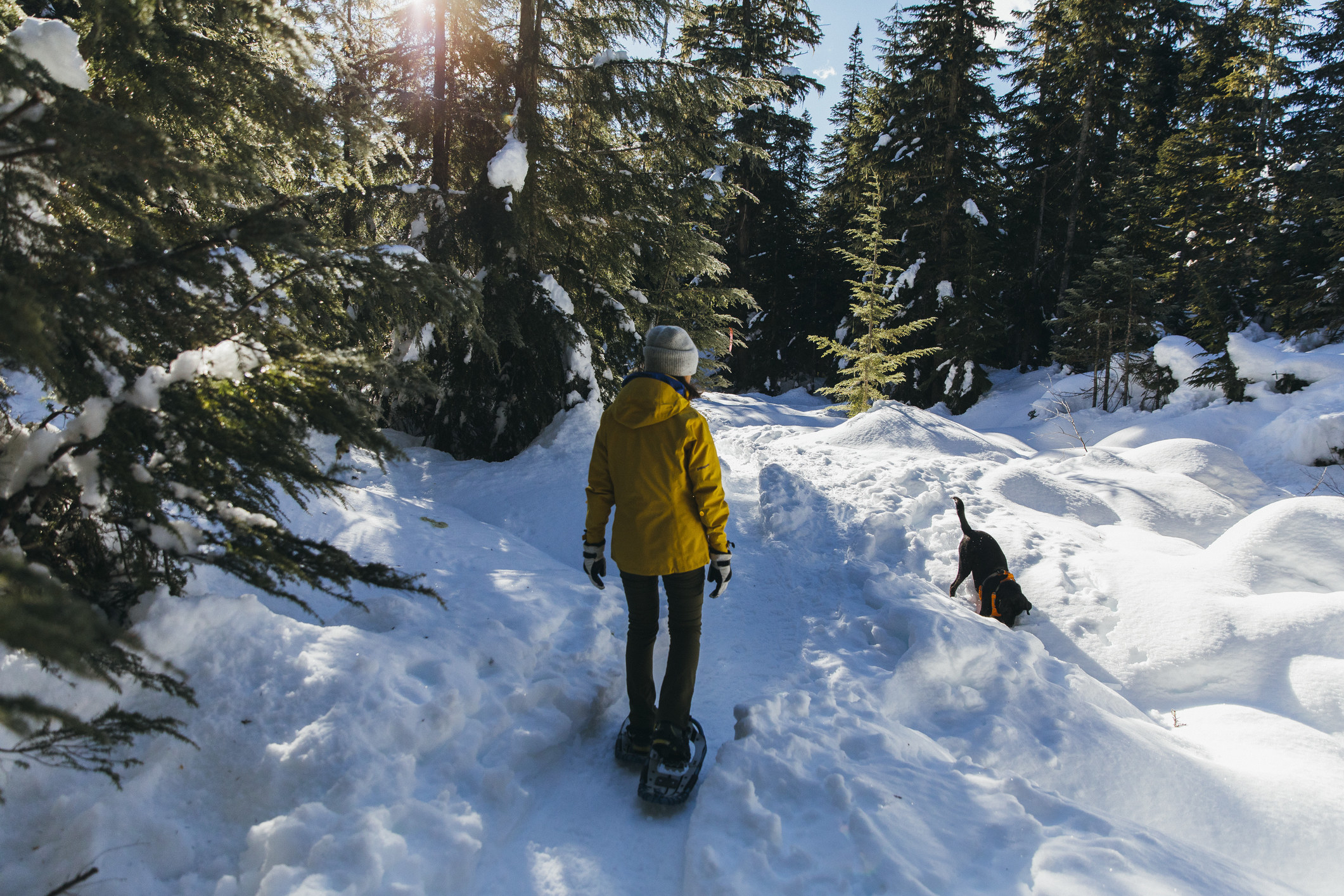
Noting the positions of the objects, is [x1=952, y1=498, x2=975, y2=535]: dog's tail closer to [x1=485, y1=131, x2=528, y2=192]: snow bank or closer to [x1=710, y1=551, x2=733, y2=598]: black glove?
[x1=710, y1=551, x2=733, y2=598]: black glove

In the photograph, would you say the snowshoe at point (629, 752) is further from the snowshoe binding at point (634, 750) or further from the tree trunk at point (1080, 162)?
the tree trunk at point (1080, 162)

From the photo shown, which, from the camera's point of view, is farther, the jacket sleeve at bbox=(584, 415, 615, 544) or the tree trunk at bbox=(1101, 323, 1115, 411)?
the tree trunk at bbox=(1101, 323, 1115, 411)

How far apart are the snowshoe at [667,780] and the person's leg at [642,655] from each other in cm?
20

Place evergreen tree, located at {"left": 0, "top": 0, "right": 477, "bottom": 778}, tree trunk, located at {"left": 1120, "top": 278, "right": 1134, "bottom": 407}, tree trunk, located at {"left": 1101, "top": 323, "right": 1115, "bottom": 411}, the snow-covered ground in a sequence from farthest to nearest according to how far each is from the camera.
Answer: tree trunk, located at {"left": 1101, "top": 323, "right": 1115, "bottom": 411} < tree trunk, located at {"left": 1120, "top": 278, "right": 1134, "bottom": 407} < the snow-covered ground < evergreen tree, located at {"left": 0, "top": 0, "right": 477, "bottom": 778}

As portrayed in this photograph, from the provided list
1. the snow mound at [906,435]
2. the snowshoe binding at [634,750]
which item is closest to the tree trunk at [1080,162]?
the snow mound at [906,435]

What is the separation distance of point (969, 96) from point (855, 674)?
20.2m

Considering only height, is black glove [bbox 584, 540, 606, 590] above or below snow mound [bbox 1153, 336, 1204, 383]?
below

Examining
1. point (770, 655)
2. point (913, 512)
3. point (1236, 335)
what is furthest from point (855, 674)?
point (1236, 335)

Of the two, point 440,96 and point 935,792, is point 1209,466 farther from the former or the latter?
point 440,96

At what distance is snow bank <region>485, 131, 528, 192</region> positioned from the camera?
7.56 metres

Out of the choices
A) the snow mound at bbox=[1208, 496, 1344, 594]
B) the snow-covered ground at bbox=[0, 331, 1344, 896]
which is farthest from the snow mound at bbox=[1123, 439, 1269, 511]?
the snow-covered ground at bbox=[0, 331, 1344, 896]

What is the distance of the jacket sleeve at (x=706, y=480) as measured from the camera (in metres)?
2.93

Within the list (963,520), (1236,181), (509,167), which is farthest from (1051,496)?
(1236,181)

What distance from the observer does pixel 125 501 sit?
6.65 feet
